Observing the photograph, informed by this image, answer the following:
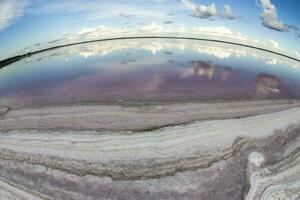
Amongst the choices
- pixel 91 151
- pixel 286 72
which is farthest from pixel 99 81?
pixel 286 72

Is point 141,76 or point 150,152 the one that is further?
point 141,76

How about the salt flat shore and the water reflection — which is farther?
the water reflection

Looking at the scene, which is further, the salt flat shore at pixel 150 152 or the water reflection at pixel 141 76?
the water reflection at pixel 141 76

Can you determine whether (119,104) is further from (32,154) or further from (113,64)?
(113,64)
